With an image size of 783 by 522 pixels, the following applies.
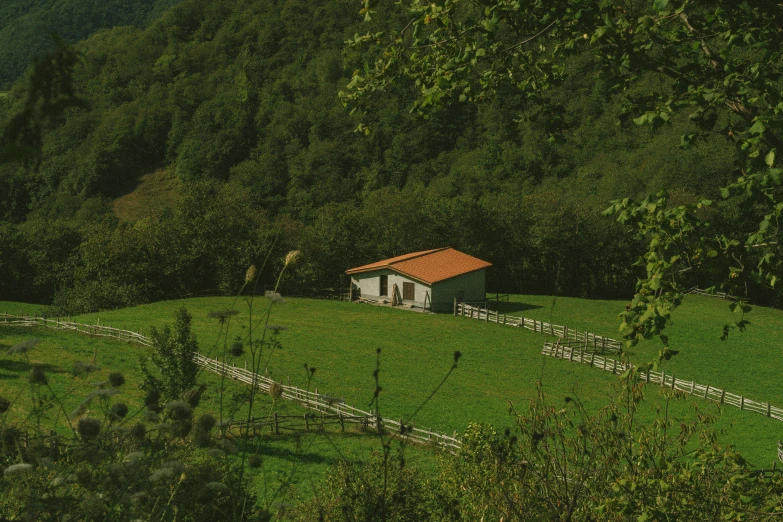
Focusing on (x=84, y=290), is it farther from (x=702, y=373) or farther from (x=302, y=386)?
(x=702, y=373)

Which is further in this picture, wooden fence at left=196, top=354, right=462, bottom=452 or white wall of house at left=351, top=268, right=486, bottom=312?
Answer: white wall of house at left=351, top=268, right=486, bottom=312

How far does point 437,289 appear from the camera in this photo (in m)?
51.5

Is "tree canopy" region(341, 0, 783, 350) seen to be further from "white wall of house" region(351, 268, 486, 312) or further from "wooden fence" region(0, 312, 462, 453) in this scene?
"white wall of house" region(351, 268, 486, 312)

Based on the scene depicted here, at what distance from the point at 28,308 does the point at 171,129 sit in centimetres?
8897

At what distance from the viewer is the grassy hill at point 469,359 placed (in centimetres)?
3112

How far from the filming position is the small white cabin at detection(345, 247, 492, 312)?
169 feet

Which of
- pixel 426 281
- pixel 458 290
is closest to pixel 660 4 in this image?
pixel 426 281

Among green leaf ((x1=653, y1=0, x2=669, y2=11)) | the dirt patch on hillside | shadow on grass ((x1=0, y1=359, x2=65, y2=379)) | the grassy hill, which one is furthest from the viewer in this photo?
the dirt patch on hillside

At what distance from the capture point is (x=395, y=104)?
429ft

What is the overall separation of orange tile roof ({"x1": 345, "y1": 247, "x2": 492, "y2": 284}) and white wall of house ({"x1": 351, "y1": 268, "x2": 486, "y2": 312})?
0.38 meters

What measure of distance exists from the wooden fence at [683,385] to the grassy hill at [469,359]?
694mm

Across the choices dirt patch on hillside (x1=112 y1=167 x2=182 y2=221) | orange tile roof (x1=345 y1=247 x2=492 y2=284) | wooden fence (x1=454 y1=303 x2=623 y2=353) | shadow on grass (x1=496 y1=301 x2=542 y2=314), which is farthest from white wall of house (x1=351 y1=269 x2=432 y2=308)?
dirt patch on hillside (x1=112 y1=167 x2=182 y2=221)

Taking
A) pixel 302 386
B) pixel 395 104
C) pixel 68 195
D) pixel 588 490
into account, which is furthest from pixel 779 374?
pixel 68 195

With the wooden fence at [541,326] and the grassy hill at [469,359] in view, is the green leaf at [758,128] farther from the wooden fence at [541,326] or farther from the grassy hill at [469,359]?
the wooden fence at [541,326]
